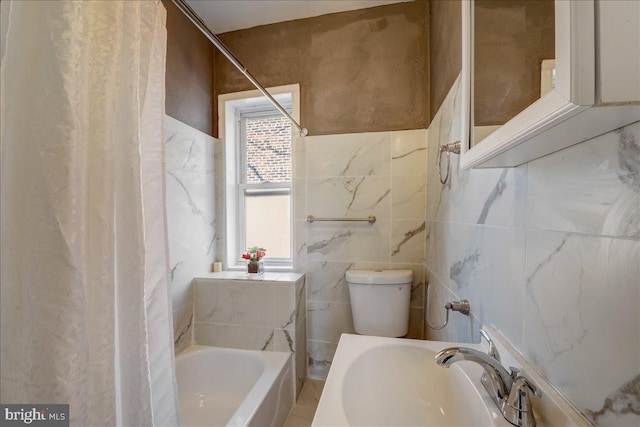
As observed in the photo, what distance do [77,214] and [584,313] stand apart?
0.99m

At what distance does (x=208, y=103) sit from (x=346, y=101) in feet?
3.53

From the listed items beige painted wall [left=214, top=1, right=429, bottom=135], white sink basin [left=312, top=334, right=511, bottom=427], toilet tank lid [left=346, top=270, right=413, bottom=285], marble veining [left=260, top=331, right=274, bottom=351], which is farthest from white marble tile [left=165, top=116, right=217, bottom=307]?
white sink basin [left=312, top=334, right=511, bottom=427]

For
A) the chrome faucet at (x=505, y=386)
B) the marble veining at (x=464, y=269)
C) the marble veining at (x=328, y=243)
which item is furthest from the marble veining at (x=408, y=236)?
the chrome faucet at (x=505, y=386)

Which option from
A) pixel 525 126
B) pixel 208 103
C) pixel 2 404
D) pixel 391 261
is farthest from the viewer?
pixel 208 103

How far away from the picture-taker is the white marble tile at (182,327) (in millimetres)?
1551

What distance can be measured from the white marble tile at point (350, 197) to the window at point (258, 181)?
324mm

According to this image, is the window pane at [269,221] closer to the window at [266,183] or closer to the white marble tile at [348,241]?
the window at [266,183]

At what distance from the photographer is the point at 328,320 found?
1725 millimetres

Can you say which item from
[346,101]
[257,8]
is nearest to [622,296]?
[346,101]

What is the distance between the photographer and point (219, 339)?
5.53 feet

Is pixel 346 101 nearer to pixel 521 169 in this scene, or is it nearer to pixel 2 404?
pixel 521 169

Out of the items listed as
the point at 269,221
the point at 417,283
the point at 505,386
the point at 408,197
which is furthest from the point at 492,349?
the point at 269,221

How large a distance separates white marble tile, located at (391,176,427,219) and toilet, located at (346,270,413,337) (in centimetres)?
38

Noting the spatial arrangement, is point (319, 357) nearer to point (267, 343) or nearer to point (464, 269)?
point (267, 343)
